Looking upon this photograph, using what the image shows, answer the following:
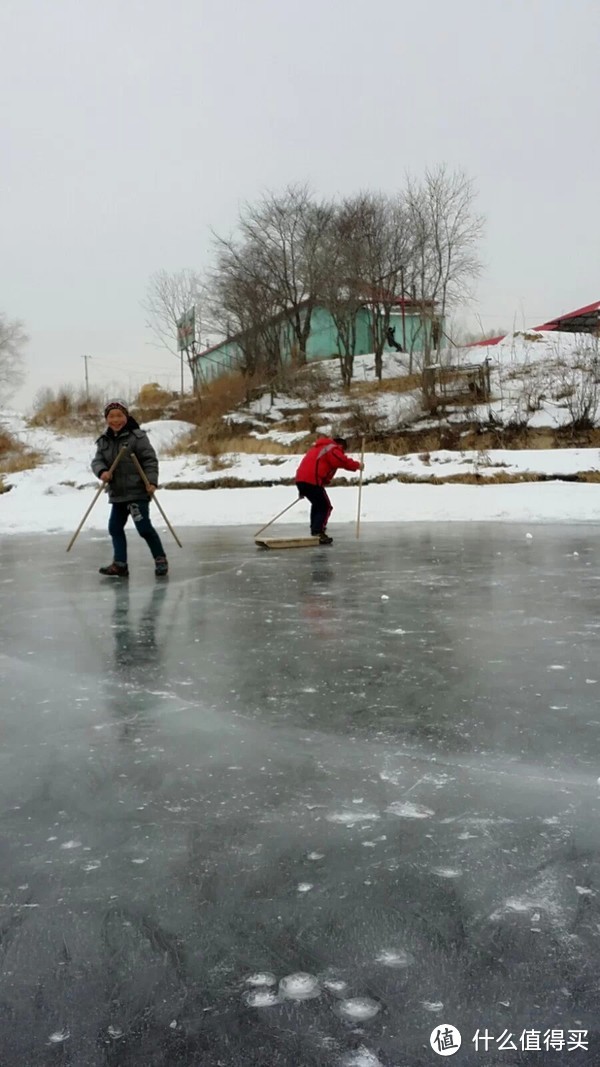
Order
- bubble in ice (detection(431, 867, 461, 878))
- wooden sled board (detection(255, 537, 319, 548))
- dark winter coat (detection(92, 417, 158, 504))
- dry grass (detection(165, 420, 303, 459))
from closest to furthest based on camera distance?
bubble in ice (detection(431, 867, 461, 878)) < dark winter coat (detection(92, 417, 158, 504)) < wooden sled board (detection(255, 537, 319, 548)) < dry grass (detection(165, 420, 303, 459))

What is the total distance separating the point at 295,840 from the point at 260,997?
83 cm

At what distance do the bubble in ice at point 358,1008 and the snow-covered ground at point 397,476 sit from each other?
14311 mm

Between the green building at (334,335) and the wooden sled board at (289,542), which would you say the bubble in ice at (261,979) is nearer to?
the wooden sled board at (289,542)

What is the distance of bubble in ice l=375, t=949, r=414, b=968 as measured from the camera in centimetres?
211

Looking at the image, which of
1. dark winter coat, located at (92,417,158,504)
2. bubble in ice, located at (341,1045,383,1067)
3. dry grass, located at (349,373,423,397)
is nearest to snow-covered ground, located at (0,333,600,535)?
dry grass, located at (349,373,423,397)

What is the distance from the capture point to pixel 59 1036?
1880mm

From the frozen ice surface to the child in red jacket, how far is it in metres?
6.43

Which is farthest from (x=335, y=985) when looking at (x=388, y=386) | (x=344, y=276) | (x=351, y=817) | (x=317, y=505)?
(x=344, y=276)

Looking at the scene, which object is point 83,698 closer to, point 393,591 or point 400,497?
point 393,591

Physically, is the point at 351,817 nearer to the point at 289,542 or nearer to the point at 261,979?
the point at 261,979

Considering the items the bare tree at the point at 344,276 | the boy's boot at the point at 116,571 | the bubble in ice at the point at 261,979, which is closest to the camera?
the bubble in ice at the point at 261,979

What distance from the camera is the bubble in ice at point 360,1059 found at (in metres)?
1.78

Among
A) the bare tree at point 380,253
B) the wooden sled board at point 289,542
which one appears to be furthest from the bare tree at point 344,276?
the wooden sled board at point 289,542
